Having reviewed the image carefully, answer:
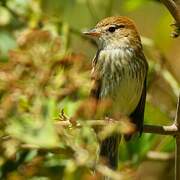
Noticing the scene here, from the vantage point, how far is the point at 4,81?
2086 millimetres

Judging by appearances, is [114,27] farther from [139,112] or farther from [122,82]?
[139,112]

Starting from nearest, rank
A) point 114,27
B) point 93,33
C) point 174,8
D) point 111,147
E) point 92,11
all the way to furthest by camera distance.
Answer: point 174,8, point 111,147, point 93,33, point 114,27, point 92,11

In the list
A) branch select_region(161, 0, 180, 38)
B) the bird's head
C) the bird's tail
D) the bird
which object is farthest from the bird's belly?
branch select_region(161, 0, 180, 38)

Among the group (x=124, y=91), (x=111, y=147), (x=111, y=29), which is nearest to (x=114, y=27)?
(x=111, y=29)

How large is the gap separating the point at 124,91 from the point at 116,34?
1.67 ft

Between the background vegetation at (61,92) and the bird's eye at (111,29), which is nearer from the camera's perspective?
the background vegetation at (61,92)

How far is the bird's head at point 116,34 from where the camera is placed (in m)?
4.05

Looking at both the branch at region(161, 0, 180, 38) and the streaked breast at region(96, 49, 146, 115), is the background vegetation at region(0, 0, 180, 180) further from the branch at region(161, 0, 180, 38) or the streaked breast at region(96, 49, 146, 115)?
the branch at region(161, 0, 180, 38)

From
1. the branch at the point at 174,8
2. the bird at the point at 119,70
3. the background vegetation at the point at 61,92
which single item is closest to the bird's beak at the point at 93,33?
the bird at the point at 119,70

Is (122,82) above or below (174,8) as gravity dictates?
below

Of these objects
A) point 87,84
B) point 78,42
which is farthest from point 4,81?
point 78,42

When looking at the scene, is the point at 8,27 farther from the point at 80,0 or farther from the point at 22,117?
the point at 22,117

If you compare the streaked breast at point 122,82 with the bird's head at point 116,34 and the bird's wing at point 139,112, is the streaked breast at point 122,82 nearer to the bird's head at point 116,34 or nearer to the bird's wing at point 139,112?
the bird's wing at point 139,112

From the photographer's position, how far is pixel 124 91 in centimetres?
381
